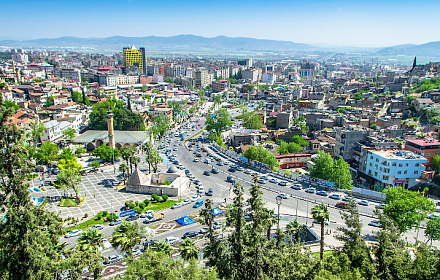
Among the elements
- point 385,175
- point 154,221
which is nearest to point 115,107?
point 154,221

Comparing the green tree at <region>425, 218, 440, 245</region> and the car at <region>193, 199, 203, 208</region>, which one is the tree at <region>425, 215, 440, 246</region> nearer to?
the green tree at <region>425, 218, 440, 245</region>

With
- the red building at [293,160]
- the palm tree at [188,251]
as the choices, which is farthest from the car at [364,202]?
the palm tree at [188,251]

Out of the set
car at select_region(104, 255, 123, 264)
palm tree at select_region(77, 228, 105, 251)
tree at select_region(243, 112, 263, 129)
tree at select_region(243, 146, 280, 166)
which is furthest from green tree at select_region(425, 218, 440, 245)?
tree at select_region(243, 112, 263, 129)

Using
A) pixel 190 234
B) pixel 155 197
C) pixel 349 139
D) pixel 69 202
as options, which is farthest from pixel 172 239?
pixel 349 139

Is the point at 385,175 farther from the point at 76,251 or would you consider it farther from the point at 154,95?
the point at 154,95

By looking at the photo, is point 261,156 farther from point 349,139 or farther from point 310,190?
point 349,139

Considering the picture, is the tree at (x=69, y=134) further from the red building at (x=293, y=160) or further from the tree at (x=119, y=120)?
the red building at (x=293, y=160)

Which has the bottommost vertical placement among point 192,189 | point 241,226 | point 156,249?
point 192,189

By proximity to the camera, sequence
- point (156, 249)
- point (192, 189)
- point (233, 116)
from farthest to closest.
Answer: point (233, 116) → point (192, 189) → point (156, 249)
